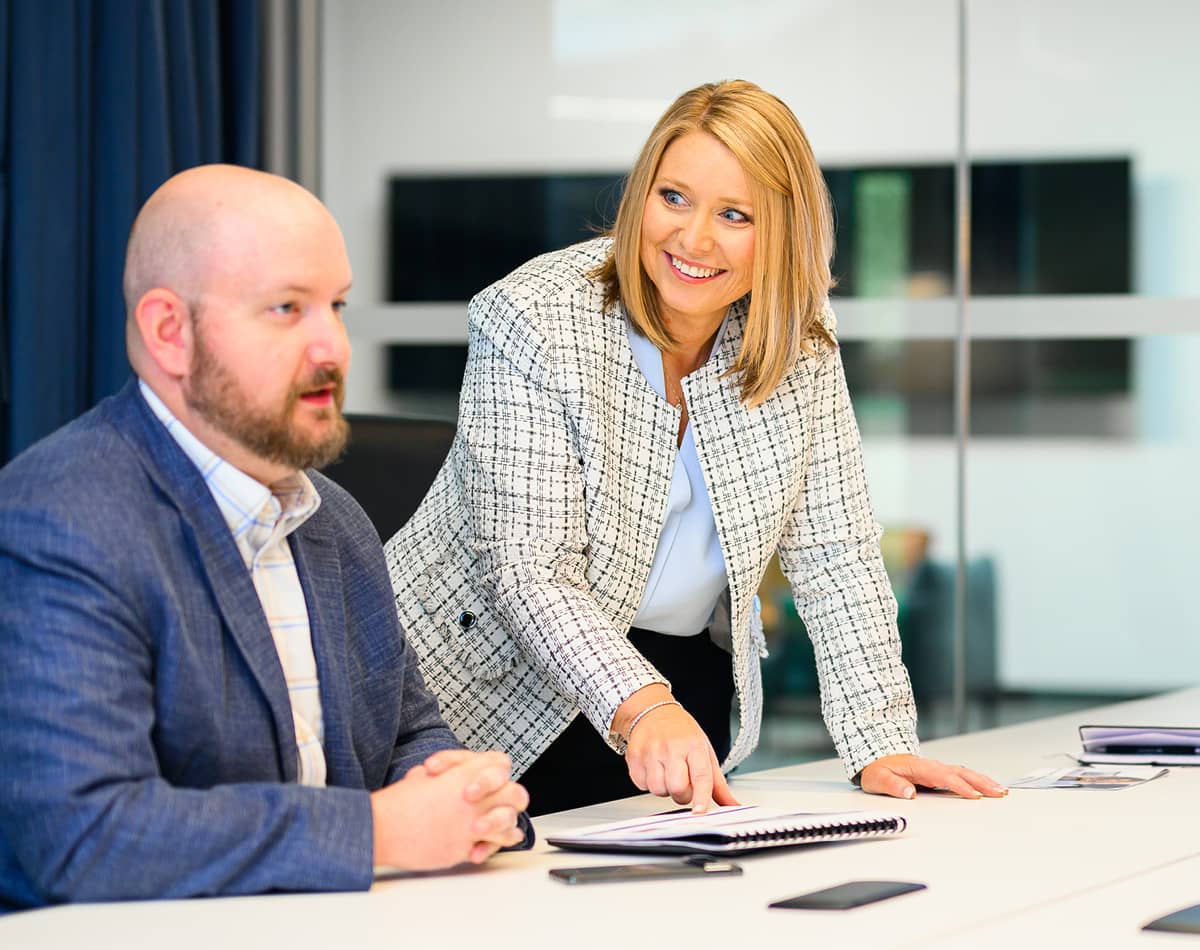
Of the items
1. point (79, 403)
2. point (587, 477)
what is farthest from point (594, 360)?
point (79, 403)

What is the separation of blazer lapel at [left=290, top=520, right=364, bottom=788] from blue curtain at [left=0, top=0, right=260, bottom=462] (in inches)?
75.7

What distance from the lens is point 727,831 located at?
4.90 ft

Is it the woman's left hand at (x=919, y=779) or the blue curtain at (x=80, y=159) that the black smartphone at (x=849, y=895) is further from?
the blue curtain at (x=80, y=159)

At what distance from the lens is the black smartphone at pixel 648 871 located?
140cm

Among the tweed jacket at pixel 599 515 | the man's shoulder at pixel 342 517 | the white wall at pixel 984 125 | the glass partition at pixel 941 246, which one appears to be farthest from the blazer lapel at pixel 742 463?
the white wall at pixel 984 125

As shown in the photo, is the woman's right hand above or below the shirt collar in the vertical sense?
below

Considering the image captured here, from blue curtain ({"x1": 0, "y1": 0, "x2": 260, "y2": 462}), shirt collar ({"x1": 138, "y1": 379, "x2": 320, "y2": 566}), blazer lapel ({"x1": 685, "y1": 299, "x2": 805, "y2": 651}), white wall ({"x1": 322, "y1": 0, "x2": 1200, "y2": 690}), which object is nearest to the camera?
shirt collar ({"x1": 138, "y1": 379, "x2": 320, "y2": 566})

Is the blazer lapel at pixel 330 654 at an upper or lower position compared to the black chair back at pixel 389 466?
lower

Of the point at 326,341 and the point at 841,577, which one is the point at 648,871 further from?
the point at 841,577

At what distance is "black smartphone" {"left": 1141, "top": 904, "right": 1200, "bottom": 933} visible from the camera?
127 centimetres

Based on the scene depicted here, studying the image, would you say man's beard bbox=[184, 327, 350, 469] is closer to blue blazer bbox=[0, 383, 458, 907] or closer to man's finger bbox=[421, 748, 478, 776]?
blue blazer bbox=[0, 383, 458, 907]

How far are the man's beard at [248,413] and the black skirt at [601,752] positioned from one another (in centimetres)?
83

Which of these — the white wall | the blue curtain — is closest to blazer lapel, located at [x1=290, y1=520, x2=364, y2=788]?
the blue curtain

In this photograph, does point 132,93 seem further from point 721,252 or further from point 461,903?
point 461,903
